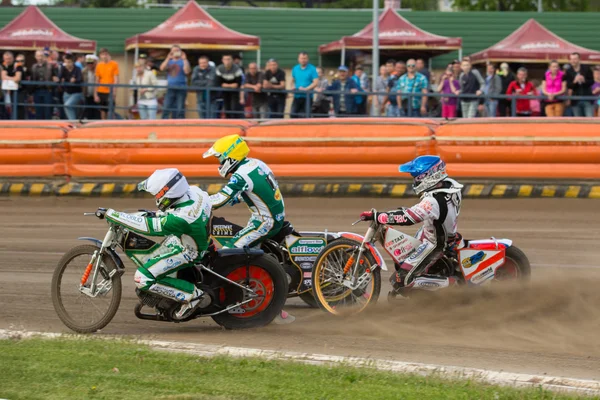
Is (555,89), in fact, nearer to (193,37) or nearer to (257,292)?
(193,37)

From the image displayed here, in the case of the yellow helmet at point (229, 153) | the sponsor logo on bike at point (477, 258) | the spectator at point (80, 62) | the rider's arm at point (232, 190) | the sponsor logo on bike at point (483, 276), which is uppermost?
the spectator at point (80, 62)

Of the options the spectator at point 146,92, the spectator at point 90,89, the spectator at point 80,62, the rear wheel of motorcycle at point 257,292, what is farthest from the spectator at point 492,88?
the rear wheel of motorcycle at point 257,292

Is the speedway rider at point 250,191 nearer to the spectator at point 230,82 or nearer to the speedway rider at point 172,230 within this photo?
the speedway rider at point 172,230

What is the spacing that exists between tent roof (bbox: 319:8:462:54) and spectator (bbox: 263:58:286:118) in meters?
6.45

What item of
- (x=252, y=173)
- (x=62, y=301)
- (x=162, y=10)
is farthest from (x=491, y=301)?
(x=162, y=10)

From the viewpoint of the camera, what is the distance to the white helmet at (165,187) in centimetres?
833

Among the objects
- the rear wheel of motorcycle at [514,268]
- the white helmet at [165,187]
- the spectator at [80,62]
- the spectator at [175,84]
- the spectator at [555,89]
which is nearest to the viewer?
the white helmet at [165,187]

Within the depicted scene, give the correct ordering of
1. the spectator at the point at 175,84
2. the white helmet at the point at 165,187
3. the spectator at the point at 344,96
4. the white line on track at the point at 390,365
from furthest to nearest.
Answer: the spectator at the point at 175,84
the spectator at the point at 344,96
the white helmet at the point at 165,187
the white line on track at the point at 390,365

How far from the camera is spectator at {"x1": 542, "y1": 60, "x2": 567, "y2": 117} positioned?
19.1 meters

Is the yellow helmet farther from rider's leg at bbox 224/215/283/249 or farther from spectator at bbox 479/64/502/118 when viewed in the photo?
spectator at bbox 479/64/502/118

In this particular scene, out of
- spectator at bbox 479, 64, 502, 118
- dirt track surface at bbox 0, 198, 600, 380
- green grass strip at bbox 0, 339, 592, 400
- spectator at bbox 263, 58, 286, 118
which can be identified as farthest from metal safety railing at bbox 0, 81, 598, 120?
green grass strip at bbox 0, 339, 592, 400

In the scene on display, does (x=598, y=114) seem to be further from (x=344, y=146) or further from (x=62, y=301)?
(x=62, y=301)

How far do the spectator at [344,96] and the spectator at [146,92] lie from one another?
3634mm

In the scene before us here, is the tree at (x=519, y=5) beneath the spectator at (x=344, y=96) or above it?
above
